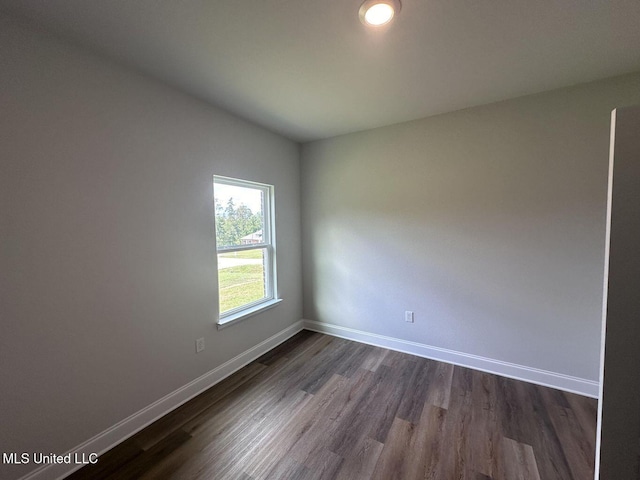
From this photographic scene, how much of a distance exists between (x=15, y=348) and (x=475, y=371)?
336cm

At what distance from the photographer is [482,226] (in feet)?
7.93

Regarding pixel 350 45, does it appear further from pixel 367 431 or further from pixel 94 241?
pixel 367 431

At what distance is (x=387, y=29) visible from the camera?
1426mm

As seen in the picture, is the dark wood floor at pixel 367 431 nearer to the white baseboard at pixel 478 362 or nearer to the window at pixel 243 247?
the white baseboard at pixel 478 362

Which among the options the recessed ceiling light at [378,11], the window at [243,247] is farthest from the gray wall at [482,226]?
the recessed ceiling light at [378,11]

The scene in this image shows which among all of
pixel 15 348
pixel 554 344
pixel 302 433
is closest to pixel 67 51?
pixel 15 348

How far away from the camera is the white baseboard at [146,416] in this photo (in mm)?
1439

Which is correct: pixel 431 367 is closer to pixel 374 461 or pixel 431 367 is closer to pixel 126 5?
pixel 374 461

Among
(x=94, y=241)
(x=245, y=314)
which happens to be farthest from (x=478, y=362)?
(x=94, y=241)

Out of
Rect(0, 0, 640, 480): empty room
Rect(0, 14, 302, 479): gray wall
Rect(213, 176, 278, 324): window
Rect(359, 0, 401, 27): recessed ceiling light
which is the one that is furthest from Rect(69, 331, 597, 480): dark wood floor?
Rect(359, 0, 401, 27): recessed ceiling light

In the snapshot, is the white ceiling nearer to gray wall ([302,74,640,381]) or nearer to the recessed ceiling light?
the recessed ceiling light

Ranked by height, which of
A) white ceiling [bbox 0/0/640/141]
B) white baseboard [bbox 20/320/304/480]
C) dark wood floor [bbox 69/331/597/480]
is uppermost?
white ceiling [bbox 0/0/640/141]

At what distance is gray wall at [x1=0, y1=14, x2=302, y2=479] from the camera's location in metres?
1.31

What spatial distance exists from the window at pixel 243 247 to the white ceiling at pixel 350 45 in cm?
88
